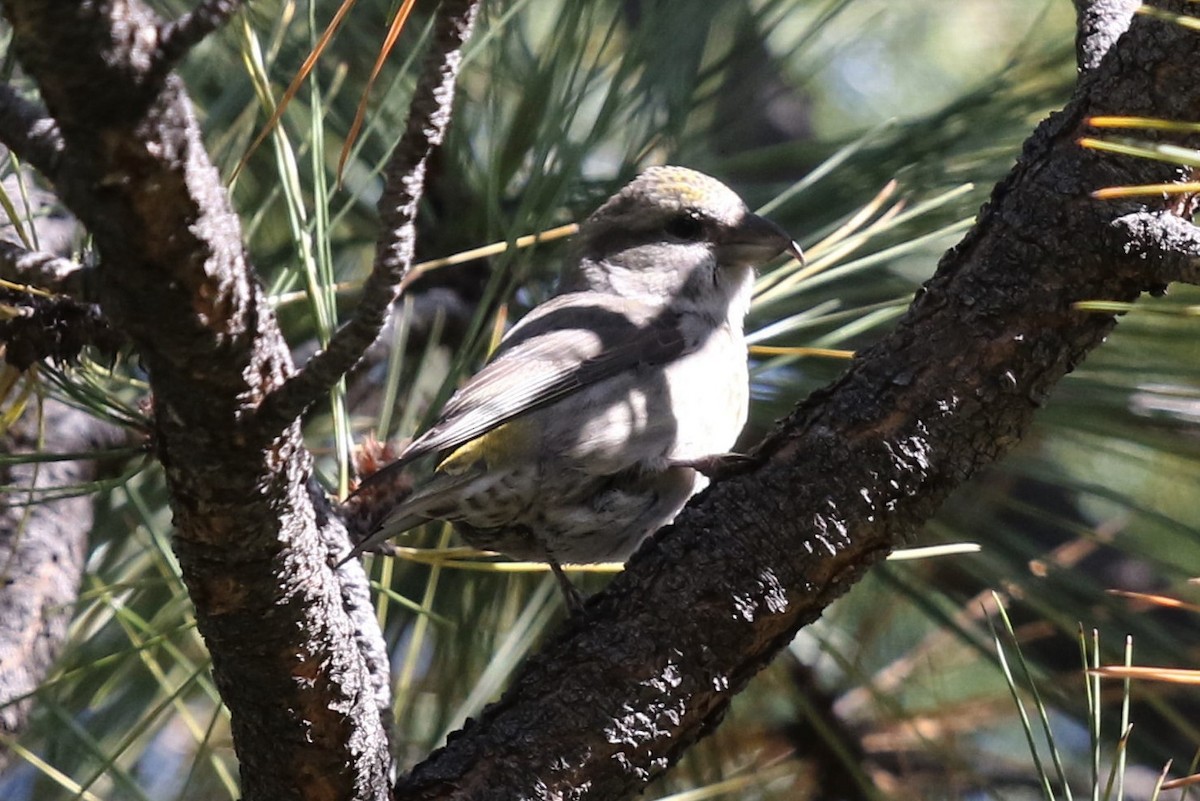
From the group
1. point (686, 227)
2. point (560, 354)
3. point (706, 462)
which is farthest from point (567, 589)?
point (686, 227)

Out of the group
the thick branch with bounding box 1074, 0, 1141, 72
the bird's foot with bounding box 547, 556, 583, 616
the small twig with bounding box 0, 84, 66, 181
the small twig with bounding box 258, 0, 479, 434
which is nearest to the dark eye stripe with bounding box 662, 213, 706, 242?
the bird's foot with bounding box 547, 556, 583, 616

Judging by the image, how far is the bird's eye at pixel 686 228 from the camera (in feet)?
11.2

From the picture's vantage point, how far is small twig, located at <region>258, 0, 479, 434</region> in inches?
51.6

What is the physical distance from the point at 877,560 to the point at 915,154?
1.44m

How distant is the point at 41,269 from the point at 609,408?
5.56ft

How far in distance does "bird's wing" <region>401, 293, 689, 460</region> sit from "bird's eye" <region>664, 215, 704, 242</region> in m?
0.21

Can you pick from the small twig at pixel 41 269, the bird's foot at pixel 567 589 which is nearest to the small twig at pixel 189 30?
the small twig at pixel 41 269

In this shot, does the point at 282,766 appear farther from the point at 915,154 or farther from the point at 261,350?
the point at 915,154

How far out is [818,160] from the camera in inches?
140

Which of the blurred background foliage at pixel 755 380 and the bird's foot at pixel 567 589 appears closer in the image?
the bird's foot at pixel 567 589

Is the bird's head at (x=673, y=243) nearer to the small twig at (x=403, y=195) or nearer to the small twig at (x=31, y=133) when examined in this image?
the small twig at (x=403, y=195)

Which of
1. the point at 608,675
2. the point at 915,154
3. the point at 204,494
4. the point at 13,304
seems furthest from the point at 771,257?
the point at 204,494

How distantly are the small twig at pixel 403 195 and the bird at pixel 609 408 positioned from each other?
1.10 metres

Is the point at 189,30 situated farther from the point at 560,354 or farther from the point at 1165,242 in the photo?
the point at 560,354
